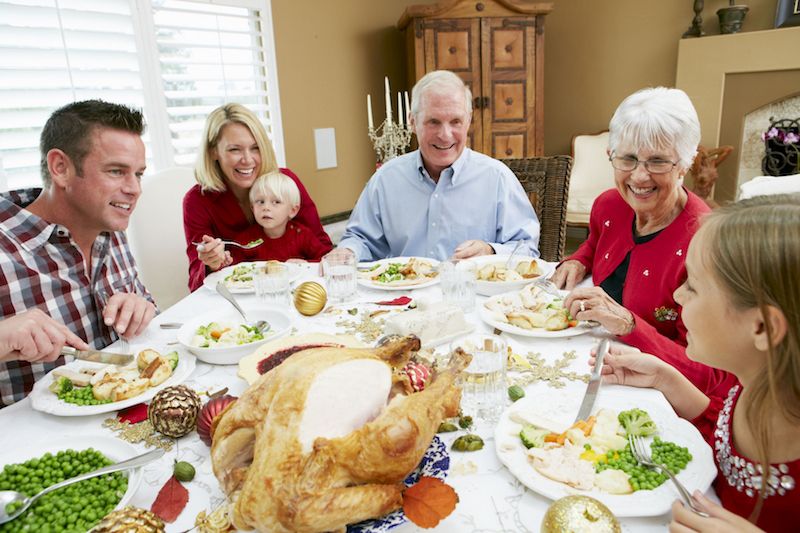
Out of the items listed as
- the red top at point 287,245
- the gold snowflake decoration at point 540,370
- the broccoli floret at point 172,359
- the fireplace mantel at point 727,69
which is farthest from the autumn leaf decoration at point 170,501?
the fireplace mantel at point 727,69

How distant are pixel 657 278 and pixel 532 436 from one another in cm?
91

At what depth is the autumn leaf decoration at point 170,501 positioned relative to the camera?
2.56 ft

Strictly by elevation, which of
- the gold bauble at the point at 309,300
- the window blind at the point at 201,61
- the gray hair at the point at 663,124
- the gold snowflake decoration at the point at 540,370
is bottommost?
the gold snowflake decoration at the point at 540,370

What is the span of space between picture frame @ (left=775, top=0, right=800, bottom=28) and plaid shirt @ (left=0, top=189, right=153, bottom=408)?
5.27m

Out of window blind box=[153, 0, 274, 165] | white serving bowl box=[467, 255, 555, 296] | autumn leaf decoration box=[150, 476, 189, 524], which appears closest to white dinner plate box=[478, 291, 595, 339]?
white serving bowl box=[467, 255, 555, 296]

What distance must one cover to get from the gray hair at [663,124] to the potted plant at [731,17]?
3.74 m

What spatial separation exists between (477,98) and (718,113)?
2273 millimetres

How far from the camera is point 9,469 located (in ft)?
2.67

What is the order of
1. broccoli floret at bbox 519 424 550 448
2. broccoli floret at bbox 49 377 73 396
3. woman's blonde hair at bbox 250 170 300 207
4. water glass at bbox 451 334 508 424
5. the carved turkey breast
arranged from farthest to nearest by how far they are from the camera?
woman's blonde hair at bbox 250 170 300 207 → broccoli floret at bbox 49 377 73 396 → water glass at bbox 451 334 508 424 → broccoli floret at bbox 519 424 550 448 → the carved turkey breast

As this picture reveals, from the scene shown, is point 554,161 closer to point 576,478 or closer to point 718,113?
point 576,478

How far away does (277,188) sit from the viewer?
2.62 m

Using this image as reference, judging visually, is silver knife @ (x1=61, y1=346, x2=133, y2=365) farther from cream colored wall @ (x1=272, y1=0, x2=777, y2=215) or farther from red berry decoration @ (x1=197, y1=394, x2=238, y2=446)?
cream colored wall @ (x1=272, y1=0, x2=777, y2=215)

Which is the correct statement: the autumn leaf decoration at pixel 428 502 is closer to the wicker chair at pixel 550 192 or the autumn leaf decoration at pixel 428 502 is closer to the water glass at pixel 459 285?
the water glass at pixel 459 285

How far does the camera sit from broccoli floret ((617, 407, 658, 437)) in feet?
2.86
